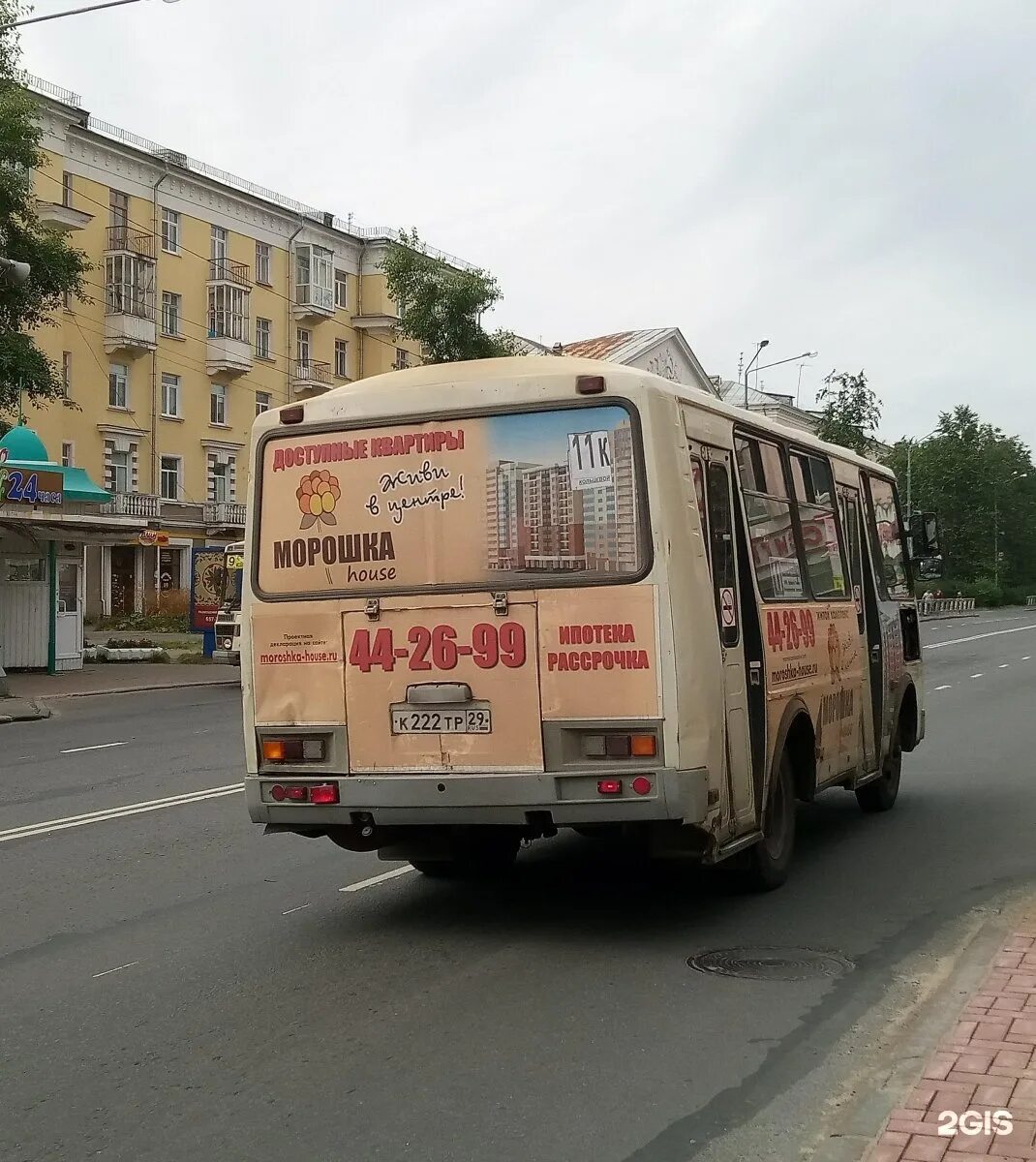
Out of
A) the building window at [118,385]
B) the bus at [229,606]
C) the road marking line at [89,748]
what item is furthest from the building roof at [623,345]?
the road marking line at [89,748]

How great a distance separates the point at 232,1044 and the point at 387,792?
1.89 meters

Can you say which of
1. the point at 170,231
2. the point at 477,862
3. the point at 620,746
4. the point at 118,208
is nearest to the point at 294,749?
Result: the point at 620,746

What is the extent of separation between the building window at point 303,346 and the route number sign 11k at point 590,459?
2215 inches

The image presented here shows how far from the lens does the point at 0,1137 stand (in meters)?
4.61

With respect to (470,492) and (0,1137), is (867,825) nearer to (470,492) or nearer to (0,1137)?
(470,492)

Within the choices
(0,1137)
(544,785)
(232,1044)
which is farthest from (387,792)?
(0,1137)

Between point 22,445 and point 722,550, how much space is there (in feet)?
90.8

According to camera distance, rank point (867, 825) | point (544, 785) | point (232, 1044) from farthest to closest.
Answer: point (867, 825), point (544, 785), point (232, 1044)

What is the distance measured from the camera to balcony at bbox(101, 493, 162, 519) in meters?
52.0

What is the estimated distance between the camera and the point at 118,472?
53031mm

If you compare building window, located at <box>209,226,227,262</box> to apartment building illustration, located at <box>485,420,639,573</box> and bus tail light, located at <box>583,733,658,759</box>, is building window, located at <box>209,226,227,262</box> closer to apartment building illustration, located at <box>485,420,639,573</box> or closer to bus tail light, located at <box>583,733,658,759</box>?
apartment building illustration, located at <box>485,420,639,573</box>

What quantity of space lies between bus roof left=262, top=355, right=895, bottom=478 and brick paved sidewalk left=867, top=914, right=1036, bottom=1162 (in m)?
3.16

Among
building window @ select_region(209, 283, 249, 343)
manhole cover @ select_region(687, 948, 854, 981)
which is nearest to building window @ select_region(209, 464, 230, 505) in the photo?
building window @ select_region(209, 283, 249, 343)

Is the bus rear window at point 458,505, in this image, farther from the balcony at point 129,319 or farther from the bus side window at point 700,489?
the balcony at point 129,319
